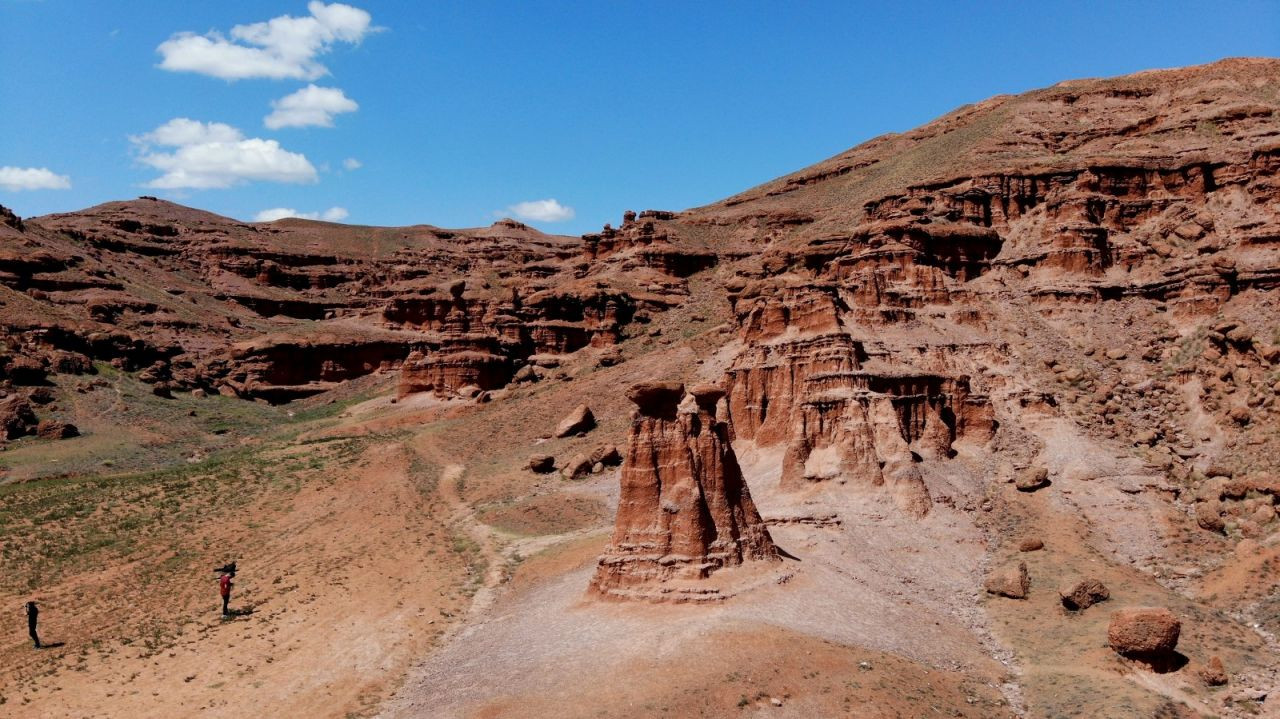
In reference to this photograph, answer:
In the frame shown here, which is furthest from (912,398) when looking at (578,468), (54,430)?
(54,430)

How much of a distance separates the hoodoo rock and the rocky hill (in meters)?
0.11

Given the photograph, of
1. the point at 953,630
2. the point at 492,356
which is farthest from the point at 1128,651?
the point at 492,356

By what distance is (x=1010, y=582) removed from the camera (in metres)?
28.5

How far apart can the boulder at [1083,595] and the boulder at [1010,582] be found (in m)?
1.59

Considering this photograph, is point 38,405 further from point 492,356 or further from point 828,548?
point 828,548

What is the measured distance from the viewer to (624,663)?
68.9 feet

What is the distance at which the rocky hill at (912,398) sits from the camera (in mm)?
24750

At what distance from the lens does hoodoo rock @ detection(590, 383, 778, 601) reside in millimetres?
25172

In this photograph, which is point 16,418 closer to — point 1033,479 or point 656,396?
point 656,396

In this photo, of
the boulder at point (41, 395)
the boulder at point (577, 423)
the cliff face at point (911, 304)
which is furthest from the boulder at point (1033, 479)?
the boulder at point (41, 395)

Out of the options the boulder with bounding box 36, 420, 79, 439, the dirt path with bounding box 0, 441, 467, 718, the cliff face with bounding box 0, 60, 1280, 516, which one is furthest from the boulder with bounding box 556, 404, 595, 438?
the boulder with bounding box 36, 420, 79, 439

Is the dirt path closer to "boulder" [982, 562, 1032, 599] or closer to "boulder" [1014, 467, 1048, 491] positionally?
"boulder" [982, 562, 1032, 599]

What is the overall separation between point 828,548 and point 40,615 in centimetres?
3011

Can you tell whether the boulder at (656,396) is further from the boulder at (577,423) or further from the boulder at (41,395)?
the boulder at (41,395)
